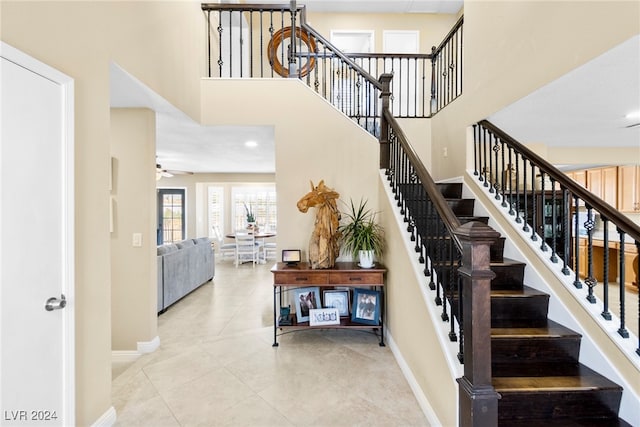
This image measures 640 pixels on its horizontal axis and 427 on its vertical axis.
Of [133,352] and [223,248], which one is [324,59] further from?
[223,248]

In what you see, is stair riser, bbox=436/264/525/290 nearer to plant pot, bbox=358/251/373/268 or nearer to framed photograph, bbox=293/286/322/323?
plant pot, bbox=358/251/373/268

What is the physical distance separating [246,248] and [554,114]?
690 cm

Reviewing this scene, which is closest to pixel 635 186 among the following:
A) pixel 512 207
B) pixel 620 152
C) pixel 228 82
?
pixel 620 152

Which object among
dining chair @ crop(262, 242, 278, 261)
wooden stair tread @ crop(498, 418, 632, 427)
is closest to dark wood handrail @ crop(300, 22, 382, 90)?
wooden stair tread @ crop(498, 418, 632, 427)

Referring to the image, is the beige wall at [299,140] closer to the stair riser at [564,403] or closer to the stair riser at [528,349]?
the stair riser at [528,349]

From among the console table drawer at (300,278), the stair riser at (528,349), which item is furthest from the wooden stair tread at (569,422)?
the console table drawer at (300,278)

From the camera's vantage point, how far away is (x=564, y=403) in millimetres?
1763

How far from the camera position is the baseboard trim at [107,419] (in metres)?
1.96

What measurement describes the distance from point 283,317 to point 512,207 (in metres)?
2.48

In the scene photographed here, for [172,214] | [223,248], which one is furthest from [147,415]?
[172,214]

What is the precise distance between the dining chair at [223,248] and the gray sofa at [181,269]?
2.15 m

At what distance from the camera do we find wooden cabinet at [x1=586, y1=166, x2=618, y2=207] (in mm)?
5629

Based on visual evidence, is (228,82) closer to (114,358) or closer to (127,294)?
(127,294)

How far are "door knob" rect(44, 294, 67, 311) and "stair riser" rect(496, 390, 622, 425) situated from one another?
2.44m
